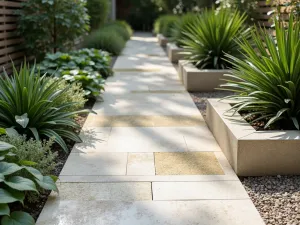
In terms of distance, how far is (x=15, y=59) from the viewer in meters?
7.80

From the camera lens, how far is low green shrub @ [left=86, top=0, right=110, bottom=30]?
14.9m

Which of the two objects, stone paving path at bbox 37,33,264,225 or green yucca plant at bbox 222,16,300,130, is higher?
green yucca plant at bbox 222,16,300,130

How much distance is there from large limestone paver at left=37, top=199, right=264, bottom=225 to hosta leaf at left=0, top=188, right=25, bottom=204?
9.8 inches

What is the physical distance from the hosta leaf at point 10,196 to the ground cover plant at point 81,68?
8.03ft

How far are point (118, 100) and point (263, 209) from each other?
12.6 feet

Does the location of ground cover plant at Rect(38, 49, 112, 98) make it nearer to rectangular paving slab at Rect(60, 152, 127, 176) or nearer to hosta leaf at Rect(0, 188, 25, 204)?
rectangular paving slab at Rect(60, 152, 127, 176)

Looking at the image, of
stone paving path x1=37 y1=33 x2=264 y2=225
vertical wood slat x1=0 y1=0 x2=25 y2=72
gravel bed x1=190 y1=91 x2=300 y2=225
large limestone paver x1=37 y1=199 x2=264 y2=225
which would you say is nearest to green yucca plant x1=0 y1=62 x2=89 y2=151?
stone paving path x1=37 y1=33 x2=264 y2=225

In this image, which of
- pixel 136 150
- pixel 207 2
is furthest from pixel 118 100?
pixel 207 2

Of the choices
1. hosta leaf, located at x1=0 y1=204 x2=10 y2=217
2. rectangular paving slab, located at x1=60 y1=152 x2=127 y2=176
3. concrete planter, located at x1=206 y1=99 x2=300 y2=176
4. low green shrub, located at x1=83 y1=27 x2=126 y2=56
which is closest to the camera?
hosta leaf, located at x1=0 y1=204 x2=10 y2=217

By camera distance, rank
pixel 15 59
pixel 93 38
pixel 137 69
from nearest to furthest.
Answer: pixel 15 59
pixel 137 69
pixel 93 38

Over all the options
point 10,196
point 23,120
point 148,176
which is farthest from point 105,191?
point 23,120

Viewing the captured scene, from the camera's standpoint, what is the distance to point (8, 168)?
2.76m

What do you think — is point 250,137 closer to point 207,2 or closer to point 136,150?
point 136,150

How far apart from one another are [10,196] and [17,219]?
6.0 inches
